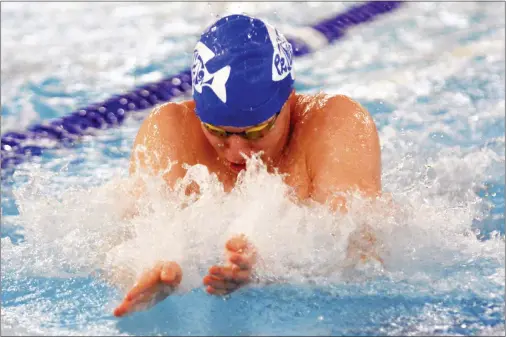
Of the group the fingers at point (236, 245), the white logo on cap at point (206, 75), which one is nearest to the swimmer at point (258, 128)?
the white logo on cap at point (206, 75)

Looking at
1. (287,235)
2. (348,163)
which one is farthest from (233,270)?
(348,163)

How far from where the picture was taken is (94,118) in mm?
4410

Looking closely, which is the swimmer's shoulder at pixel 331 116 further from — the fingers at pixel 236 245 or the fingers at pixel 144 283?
the fingers at pixel 144 283

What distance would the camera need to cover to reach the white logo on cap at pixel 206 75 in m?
2.27

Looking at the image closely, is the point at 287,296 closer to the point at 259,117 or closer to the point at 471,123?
the point at 259,117

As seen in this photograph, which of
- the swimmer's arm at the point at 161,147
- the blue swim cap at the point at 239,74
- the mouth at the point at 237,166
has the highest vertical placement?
the blue swim cap at the point at 239,74

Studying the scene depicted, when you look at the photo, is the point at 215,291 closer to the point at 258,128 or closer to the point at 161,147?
the point at 258,128

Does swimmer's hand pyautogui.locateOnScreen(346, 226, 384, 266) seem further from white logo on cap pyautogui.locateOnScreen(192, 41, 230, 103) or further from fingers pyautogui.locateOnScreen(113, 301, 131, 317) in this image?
fingers pyautogui.locateOnScreen(113, 301, 131, 317)

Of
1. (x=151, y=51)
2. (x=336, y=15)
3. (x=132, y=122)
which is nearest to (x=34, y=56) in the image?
(x=151, y=51)

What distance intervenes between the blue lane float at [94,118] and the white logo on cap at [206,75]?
187 cm

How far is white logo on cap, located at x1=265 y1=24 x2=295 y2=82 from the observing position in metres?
2.37

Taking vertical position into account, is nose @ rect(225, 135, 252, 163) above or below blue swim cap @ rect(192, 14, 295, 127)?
below

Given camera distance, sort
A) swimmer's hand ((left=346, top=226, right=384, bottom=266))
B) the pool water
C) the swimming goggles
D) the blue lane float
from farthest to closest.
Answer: the blue lane float < the swimming goggles < swimmer's hand ((left=346, top=226, right=384, bottom=266)) < the pool water

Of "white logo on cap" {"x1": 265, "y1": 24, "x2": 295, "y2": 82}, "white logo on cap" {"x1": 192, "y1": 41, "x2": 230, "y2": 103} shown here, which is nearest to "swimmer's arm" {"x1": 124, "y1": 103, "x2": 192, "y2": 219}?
"white logo on cap" {"x1": 192, "y1": 41, "x2": 230, "y2": 103}
